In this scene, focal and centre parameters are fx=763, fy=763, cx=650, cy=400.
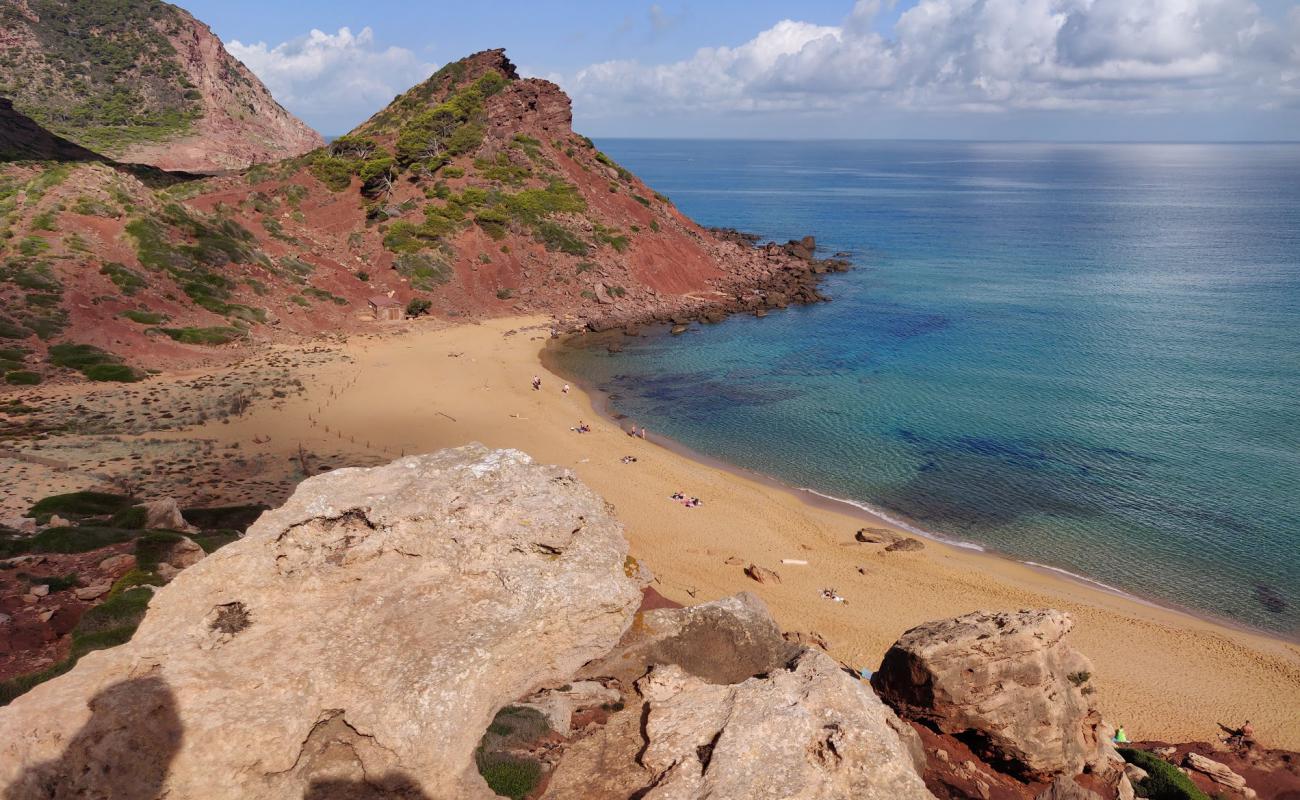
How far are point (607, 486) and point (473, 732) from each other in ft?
76.6

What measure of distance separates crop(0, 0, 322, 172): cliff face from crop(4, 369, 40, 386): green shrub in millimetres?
79807

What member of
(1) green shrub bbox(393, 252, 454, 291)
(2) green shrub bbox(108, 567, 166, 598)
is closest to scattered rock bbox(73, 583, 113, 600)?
(2) green shrub bbox(108, 567, 166, 598)

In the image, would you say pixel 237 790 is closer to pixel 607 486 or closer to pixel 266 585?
pixel 266 585

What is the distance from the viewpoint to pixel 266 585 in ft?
34.6

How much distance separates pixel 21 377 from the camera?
1423 inches

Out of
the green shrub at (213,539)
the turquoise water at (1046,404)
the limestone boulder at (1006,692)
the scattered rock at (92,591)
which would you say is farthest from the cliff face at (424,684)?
the turquoise water at (1046,404)

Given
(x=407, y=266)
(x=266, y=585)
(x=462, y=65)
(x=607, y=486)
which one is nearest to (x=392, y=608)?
(x=266, y=585)

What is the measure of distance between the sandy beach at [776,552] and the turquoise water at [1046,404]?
8.75ft

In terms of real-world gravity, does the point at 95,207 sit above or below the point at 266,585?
above

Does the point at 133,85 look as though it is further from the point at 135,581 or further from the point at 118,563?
the point at 135,581

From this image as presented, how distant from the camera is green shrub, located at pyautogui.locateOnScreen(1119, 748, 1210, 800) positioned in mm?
15828

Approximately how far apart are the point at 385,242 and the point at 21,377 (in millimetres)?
31539

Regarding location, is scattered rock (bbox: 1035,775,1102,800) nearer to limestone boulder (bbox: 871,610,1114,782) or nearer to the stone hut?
limestone boulder (bbox: 871,610,1114,782)

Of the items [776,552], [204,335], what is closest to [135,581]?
[776,552]
